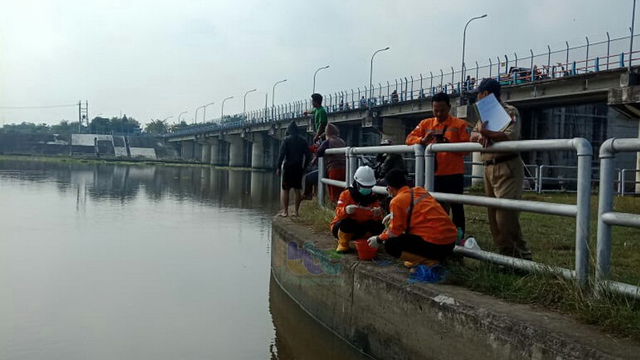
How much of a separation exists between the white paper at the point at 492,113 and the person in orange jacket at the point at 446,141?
836mm

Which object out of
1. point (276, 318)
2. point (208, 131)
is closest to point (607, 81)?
point (276, 318)

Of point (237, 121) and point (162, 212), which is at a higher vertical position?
point (237, 121)

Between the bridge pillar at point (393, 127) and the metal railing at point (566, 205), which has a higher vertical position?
the bridge pillar at point (393, 127)

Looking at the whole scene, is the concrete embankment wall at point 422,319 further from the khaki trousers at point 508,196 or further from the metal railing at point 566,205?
the khaki trousers at point 508,196

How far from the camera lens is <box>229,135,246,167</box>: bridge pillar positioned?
8281 centimetres

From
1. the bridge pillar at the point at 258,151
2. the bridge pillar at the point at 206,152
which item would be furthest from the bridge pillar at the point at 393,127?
the bridge pillar at the point at 206,152

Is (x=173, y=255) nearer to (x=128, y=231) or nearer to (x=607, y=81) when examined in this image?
(x=128, y=231)

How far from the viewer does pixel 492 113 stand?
4711mm

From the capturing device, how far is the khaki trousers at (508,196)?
4777 mm

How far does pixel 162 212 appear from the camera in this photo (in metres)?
16.8

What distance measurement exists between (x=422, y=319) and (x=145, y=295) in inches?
165

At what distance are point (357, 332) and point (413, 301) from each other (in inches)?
39.5

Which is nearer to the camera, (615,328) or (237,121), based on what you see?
(615,328)

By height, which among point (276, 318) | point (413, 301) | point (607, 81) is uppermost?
point (607, 81)
